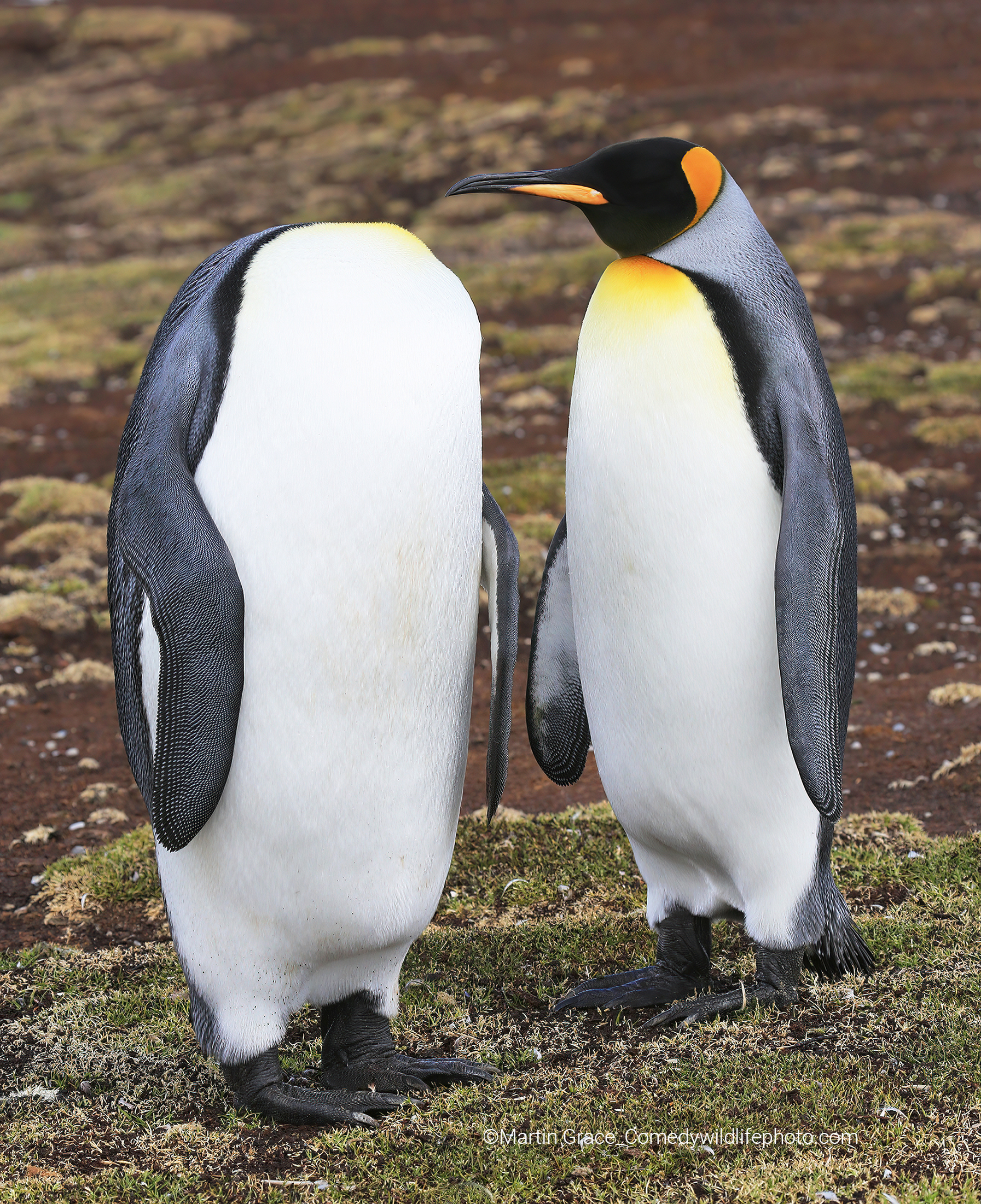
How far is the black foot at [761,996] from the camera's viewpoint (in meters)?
3.67

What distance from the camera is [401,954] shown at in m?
3.42

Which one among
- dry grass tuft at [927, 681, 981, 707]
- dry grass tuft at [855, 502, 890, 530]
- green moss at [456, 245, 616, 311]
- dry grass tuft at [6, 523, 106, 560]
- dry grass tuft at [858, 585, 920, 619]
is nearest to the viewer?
dry grass tuft at [927, 681, 981, 707]

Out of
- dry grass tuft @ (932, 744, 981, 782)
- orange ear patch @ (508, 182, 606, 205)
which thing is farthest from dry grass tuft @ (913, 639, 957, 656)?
orange ear patch @ (508, 182, 606, 205)

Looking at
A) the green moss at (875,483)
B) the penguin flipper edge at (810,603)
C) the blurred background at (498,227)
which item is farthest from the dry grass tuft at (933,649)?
the penguin flipper edge at (810,603)

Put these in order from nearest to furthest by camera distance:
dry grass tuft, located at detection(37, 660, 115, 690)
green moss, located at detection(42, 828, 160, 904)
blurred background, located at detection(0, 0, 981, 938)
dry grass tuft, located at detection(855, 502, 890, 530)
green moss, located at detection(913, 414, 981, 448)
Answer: green moss, located at detection(42, 828, 160, 904), blurred background, located at detection(0, 0, 981, 938), dry grass tuft, located at detection(37, 660, 115, 690), dry grass tuft, located at detection(855, 502, 890, 530), green moss, located at detection(913, 414, 981, 448)

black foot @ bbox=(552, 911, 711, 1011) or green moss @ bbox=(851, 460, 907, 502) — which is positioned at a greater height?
black foot @ bbox=(552, 911, 711, 1011)

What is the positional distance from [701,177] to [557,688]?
1.55 metres

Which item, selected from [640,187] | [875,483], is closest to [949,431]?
[875,483]

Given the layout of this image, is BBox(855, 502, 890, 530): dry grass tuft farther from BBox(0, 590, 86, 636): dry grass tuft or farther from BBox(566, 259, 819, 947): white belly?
BBox(566, 259, 819, 947): white belly

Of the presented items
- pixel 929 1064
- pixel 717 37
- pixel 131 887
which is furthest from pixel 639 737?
pixel 717 37

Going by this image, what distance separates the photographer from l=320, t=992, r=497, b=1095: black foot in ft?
11.2

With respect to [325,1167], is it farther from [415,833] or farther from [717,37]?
[717,37]

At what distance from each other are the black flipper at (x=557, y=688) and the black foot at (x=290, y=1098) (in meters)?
1.13

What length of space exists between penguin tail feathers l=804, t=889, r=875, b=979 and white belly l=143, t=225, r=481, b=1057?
122 centimetres
